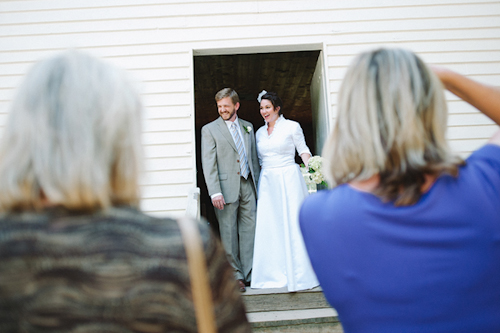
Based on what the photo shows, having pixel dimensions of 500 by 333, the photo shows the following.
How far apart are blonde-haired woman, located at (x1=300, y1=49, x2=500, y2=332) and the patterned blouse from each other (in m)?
0.39

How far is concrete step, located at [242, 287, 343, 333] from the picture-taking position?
3.06 m

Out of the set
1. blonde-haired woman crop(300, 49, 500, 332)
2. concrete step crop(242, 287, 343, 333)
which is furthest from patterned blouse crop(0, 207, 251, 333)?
concrete step crop(242, 287, 343, 333)

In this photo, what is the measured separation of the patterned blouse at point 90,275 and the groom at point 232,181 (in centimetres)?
317

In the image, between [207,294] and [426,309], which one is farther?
[426,309]

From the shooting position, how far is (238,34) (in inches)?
164

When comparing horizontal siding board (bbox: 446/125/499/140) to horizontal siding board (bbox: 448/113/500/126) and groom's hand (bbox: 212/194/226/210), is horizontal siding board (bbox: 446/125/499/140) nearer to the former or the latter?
horizontal siding board (bbox: 448/113/500/126)

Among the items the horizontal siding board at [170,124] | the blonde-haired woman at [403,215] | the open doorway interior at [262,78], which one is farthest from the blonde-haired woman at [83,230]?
the open doorway interior at [262,78]

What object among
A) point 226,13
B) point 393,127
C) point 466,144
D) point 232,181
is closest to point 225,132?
point 232,181

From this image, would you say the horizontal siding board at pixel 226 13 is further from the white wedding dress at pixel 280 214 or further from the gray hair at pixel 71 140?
the gray hair at pixel 71 140

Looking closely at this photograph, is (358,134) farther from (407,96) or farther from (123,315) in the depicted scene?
(123,315)

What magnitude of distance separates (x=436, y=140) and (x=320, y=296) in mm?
2694

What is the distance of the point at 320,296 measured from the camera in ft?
11.2

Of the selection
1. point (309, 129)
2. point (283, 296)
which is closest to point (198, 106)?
point (309, 129)

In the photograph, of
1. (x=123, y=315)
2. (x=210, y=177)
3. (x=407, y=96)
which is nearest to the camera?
(x=123, y=315)
